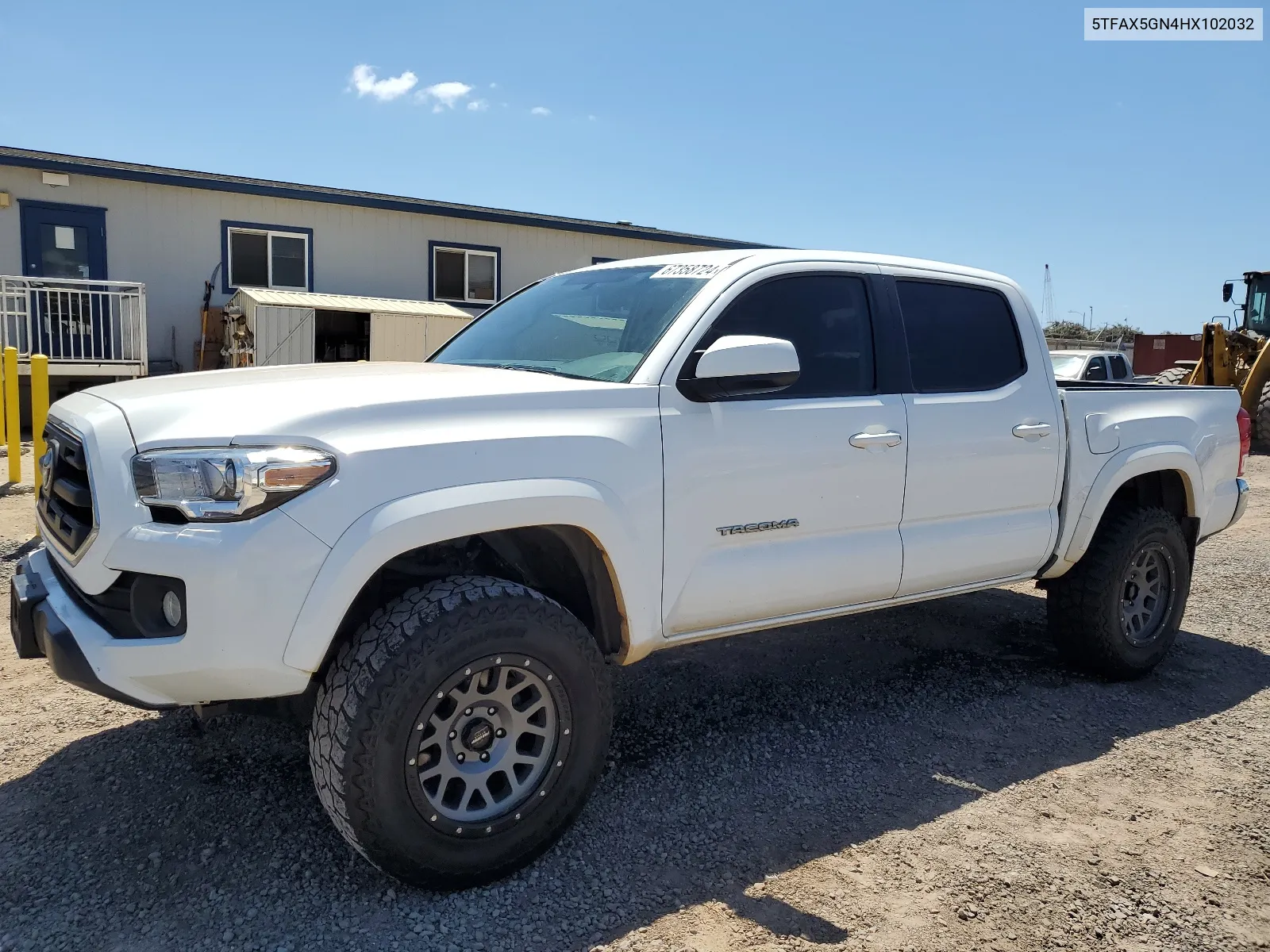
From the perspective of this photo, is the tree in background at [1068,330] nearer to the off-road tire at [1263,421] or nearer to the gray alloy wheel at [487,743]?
the off-road tire at [1263,421]

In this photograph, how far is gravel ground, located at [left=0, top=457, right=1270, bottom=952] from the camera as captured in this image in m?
2.64

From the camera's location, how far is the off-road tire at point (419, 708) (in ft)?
8.34

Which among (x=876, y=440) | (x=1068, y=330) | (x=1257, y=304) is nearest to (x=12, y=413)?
(x=876, y=440)

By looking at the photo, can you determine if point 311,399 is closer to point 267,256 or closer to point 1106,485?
point 1106,485

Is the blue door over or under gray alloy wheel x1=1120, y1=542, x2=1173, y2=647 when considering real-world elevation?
over

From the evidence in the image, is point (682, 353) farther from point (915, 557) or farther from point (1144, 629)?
point (1144, 629)

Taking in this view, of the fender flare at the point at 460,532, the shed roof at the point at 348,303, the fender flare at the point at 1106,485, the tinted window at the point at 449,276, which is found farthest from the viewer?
the tinted window at the point at 449,276

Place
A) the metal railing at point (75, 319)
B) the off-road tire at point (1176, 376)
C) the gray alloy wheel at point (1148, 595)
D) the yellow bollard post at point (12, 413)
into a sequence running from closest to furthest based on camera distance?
1. the gray alloy wheel at point (1148, 595)
2. the yellow bollard post at point (12, 413)
3. the metal railing at point (75, 319)
4. the off-road tire at point (1176, 376)

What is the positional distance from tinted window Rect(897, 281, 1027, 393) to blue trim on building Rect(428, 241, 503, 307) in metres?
12.8

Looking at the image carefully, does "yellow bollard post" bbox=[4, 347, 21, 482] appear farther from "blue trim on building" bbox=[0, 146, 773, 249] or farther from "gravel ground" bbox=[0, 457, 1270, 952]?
"blue trim on building" bbox=[0, 146, 773, 249]

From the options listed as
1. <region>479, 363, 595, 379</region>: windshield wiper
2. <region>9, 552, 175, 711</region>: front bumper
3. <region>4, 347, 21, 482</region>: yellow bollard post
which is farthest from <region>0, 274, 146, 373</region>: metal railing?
<region>479, 363, 595, 379</region>: windshield wiper

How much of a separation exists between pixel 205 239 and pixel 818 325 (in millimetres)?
13451

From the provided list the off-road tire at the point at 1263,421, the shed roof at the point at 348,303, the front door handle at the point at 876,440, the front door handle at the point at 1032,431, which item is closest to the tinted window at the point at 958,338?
the front door handle at the point at 1032,431

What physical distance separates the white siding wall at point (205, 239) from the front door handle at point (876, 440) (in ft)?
40.6
